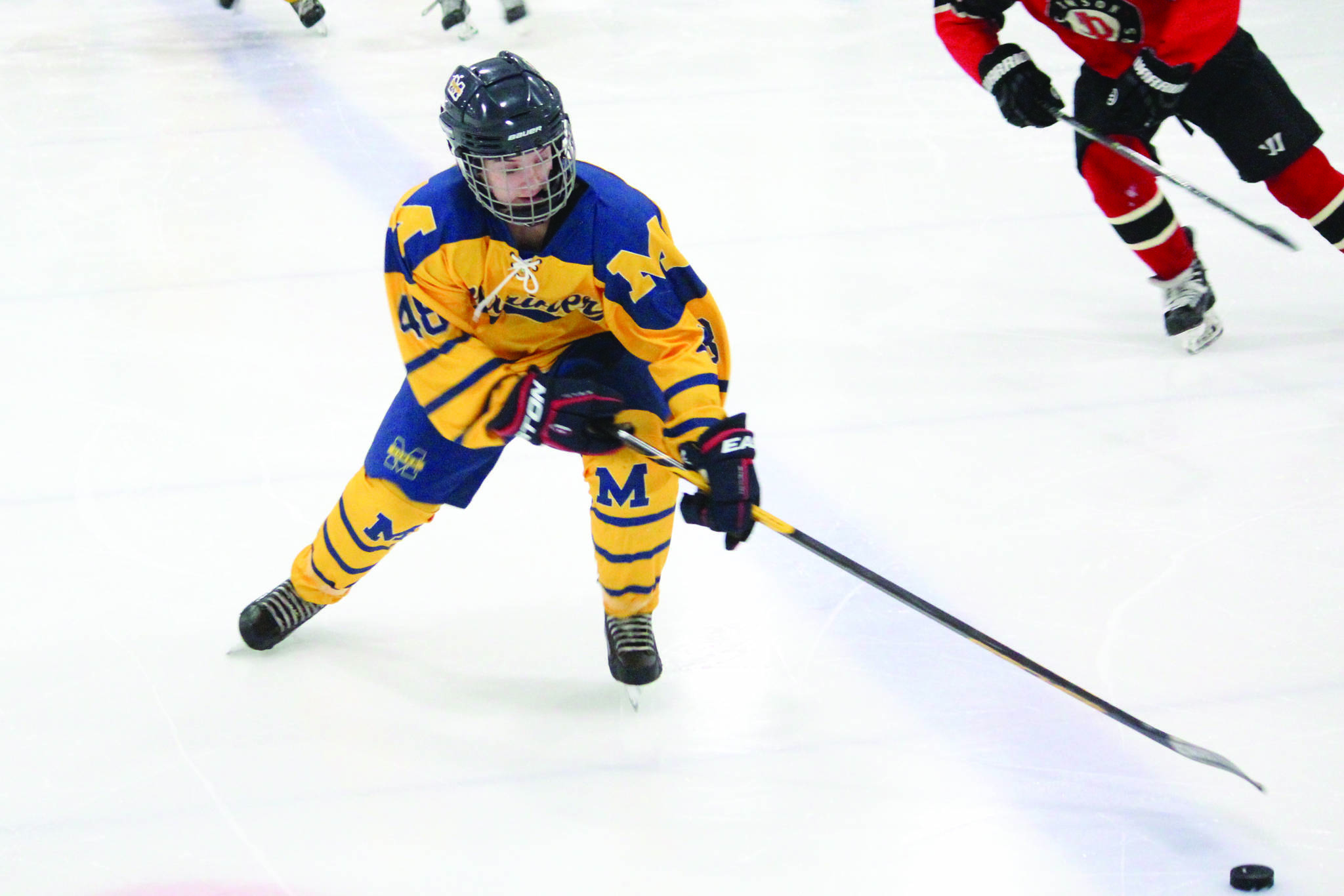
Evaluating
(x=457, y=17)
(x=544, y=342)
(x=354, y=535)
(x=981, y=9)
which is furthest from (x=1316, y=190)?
(x=457, y=17)

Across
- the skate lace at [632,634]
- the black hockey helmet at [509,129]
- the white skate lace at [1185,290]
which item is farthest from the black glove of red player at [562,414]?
the white skate lace at [1185,290]

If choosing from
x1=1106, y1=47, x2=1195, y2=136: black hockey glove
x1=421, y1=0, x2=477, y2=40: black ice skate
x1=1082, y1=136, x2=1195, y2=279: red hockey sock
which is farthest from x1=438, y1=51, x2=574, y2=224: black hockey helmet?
x1=421, y1=0, x2=477, y2=40: black ice skate

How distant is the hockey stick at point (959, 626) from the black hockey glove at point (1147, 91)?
1445 mm

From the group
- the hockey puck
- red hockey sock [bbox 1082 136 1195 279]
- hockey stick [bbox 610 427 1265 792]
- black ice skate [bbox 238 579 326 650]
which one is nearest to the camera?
the hockey puck

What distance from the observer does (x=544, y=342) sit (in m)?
2.00

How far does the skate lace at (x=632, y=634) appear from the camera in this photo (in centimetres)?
207

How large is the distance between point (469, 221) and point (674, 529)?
0.93 metres

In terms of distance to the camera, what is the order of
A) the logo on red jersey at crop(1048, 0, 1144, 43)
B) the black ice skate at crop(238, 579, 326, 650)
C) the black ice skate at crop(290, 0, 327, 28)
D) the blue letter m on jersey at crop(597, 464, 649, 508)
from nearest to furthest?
the blue letter m on jersey at crop(597, 464, 649, 508) < the black ice skate at crop(238, 579, 326, 650) < the logo on red jersey at crop(1048, 0, 1144, 43) < the black ice skate at crop(290, 0, 327, 28)

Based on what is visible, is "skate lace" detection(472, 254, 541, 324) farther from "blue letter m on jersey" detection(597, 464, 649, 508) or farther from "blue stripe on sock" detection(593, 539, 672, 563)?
"blue stripe on sock" detection(593, 539, 672, 563)

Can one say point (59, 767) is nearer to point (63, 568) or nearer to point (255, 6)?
point (63, 568)

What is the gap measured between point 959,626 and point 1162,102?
146 cm

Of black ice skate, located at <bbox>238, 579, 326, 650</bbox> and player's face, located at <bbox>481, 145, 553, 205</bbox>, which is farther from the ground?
player's face, located at <bbox>481, 145, 553, 205</bbox>

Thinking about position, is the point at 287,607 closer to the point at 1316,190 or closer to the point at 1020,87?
the point at 1020,87

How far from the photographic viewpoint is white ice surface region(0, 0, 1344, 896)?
6.07 ft
